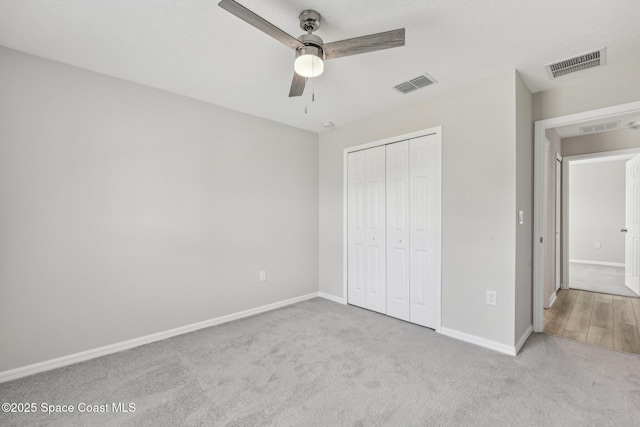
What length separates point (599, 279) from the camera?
5.10 meters

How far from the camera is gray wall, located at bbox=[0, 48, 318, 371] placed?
220cm

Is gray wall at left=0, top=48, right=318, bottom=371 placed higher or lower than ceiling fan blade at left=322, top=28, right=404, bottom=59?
lower

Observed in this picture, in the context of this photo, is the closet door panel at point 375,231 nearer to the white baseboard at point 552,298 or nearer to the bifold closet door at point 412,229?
the bifold closet door at point 412,229

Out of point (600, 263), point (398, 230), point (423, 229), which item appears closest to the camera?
point (423, 229)

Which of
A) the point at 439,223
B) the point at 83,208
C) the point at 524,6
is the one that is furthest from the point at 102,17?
the point at 439,223

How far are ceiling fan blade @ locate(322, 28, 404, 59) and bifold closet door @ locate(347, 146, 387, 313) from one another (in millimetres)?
1832

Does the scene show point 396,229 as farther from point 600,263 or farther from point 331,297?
point 600,263

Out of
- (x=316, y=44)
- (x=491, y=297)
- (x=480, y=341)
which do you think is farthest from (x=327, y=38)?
(x=480, y=341)

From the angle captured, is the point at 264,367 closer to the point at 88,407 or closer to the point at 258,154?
the point at 88,407

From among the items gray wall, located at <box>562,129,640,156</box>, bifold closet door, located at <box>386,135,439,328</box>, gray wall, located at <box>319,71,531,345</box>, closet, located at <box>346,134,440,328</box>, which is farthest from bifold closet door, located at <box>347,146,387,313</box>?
gray wall, located at <box>562,129,640,156</box>

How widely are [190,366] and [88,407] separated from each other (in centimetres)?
64

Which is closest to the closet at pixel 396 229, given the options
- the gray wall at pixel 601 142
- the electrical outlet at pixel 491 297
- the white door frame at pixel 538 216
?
the electrical outlet at pixel 491 297

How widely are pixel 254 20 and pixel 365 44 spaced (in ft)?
2.09

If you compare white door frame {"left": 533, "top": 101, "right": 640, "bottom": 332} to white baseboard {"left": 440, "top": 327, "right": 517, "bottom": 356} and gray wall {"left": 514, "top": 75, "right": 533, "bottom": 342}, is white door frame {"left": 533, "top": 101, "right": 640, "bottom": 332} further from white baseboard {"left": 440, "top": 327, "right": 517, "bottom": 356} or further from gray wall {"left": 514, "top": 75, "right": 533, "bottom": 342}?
white baseboard {"left": 440, "top": 327, "right": 517, "bottom": 356}
